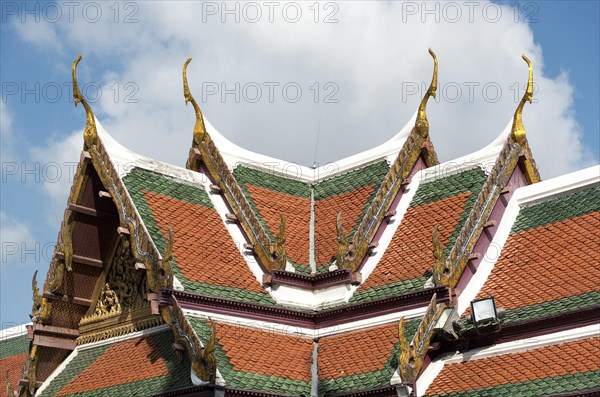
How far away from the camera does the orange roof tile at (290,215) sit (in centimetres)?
1656

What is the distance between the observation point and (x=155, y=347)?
1512cm

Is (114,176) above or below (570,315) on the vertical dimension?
above

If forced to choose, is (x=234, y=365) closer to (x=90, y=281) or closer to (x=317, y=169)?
(x=90, y=281)

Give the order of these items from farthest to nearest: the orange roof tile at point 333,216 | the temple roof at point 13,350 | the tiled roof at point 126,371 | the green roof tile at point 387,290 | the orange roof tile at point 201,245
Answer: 1. the temple roof at point 13,350
2. the orange roof tile at point 333,216
3. the orange roof tile at point 201,245
4. the green roof tile at point 387,290
5. the tiled roof at point 126,371

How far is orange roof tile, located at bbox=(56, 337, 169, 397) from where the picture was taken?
1480 centimetres

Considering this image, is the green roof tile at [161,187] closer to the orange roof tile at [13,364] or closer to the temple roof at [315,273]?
the temple roof at [315,273]

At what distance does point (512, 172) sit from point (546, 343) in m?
3.54

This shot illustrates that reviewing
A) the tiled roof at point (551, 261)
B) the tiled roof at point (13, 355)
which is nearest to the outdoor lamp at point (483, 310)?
the tiled roof at point (551, 261)

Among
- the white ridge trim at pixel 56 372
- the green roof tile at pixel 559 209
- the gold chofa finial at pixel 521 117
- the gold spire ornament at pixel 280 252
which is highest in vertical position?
the gold chofa finial at pixel 521 117

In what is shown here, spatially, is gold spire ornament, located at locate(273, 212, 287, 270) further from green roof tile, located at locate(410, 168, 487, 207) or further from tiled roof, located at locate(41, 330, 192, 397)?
green roof tile, located at locate(410, 168, 487, 207)

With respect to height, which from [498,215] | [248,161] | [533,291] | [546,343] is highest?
[248,161]

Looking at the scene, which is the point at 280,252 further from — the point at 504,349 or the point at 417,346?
the point at 504,349

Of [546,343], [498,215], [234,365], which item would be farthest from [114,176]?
[546,343]

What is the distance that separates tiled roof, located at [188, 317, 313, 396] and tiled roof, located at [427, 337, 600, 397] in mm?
1746
